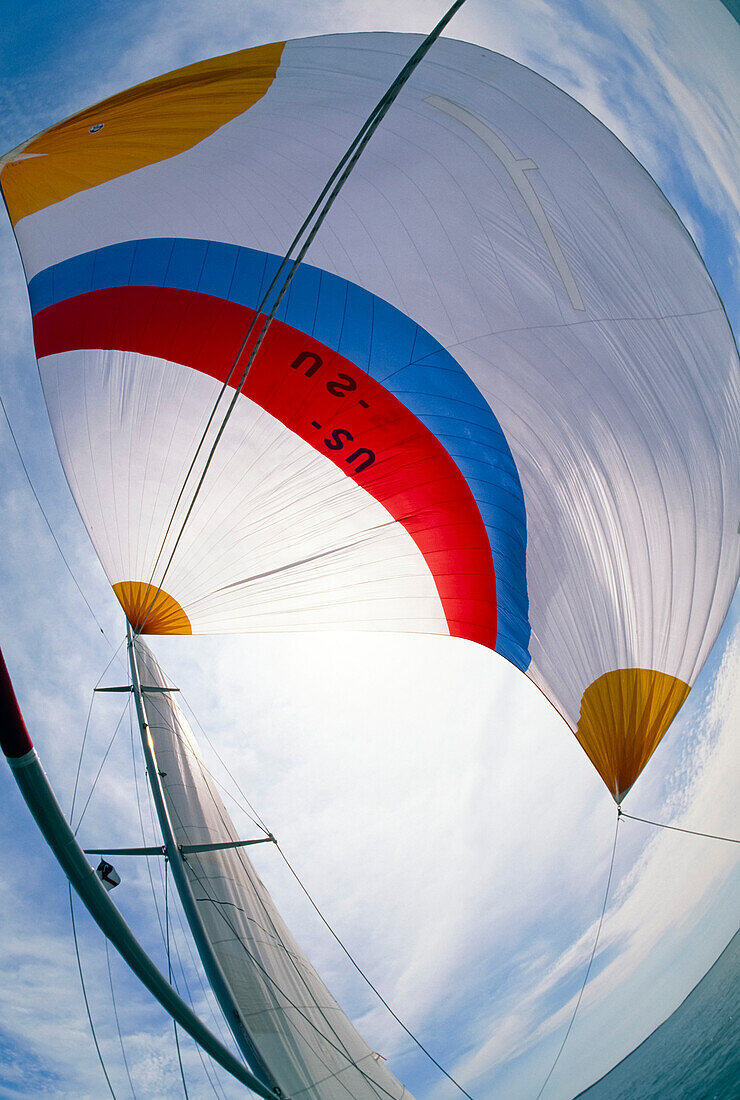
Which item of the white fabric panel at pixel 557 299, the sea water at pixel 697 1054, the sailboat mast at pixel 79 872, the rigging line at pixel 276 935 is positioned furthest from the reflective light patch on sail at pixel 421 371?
the sea water at pixel 697 1054

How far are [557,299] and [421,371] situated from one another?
86cm

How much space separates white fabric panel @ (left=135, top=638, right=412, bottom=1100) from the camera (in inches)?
95.3

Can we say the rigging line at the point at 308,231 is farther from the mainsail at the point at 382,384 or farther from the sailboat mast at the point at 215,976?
the sailboat mast at the point at 215,976

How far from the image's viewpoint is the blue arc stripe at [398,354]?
11.1ft

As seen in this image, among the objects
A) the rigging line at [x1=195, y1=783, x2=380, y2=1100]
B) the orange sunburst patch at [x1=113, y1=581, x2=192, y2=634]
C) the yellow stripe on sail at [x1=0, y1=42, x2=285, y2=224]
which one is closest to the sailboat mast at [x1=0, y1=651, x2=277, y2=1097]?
the rigging line at [x1=195, y1=783, x2=380, y2=1100]

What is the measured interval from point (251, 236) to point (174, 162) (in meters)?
0.69

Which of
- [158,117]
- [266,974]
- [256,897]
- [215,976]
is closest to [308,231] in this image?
[158,117]

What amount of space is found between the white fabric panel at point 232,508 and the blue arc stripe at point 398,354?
1.98 ft

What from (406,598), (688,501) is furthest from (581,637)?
(406,598)

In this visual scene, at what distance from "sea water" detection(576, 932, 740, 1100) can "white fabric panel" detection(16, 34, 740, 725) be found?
574cm

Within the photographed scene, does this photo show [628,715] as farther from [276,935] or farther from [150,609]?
[150,609]

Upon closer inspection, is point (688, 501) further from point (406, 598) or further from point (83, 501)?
point (83, 501)

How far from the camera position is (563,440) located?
10.3 feet

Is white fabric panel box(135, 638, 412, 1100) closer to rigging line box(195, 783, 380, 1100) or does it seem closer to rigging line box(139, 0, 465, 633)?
rigging line box(195, 783, 380, 1100)
